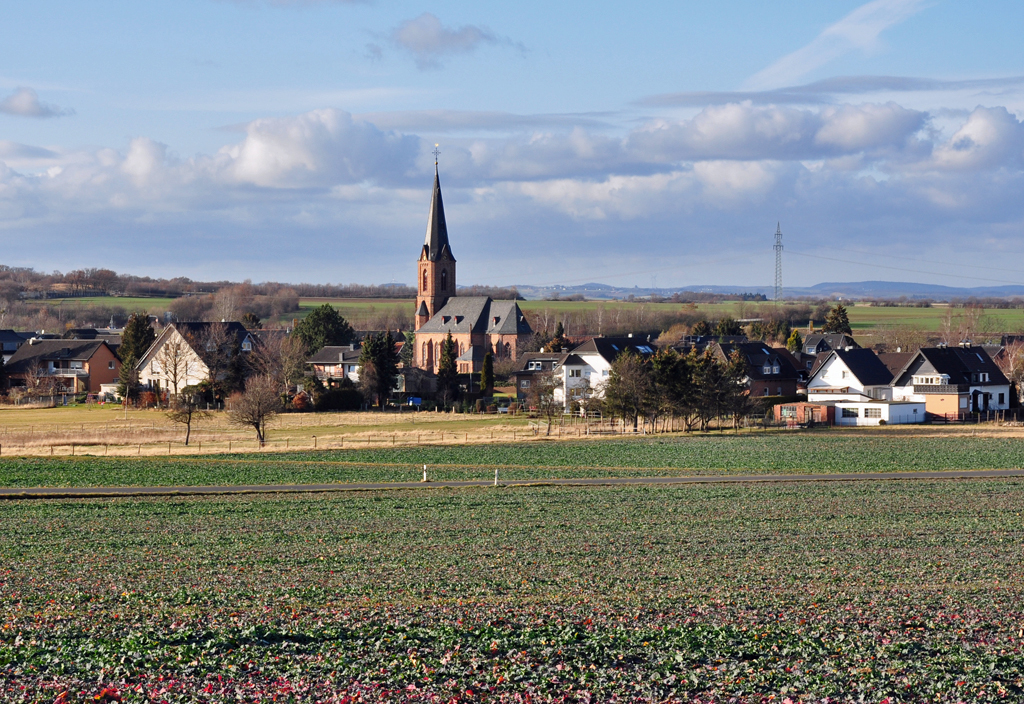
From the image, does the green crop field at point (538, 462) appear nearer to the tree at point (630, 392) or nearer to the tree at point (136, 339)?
the tree at point (630, 392)

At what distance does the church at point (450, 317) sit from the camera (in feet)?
384

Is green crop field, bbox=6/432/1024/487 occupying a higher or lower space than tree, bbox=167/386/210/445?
lower

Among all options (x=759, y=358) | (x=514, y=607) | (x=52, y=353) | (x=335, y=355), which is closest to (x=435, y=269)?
(x=335, y=355)

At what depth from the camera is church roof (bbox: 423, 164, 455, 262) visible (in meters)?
127

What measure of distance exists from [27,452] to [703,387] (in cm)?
3797

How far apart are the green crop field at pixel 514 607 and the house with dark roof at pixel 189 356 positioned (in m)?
57.7

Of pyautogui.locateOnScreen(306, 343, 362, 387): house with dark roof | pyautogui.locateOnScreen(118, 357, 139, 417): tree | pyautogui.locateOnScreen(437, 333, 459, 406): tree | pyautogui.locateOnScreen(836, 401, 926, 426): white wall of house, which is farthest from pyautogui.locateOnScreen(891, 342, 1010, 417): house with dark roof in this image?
pyautogui.locateOnScreen(118, 357, 139, 417): tree

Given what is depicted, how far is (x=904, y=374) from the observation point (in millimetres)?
77250

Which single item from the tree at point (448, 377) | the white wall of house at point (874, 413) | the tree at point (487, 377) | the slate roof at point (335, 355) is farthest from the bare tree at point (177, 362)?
the white wall of house at point (874, 413)

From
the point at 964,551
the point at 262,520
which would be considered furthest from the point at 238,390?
the point at 964,551

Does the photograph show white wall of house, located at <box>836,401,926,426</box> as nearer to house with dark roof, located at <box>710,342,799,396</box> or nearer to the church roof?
house with dark roof, located at <box>710,342,799,396</box>

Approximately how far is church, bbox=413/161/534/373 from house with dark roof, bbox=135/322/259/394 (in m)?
29.9

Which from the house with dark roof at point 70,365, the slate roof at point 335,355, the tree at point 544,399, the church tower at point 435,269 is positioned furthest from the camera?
the church tower at point 435,269

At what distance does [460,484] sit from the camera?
39125 mm
